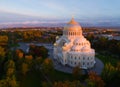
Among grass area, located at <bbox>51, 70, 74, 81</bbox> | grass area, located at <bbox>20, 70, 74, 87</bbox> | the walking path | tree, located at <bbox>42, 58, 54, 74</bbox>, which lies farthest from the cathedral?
tree, located at <bbox>42, 58, 54, 74</bbox>

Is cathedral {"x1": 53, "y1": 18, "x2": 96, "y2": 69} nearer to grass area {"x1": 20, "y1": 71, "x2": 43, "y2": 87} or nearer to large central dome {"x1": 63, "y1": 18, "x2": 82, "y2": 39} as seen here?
large central dome {"x1": 63, "y1": 18, "x2": 82, "y2": 39}

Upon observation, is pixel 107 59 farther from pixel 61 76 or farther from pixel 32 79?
pixel 32 79

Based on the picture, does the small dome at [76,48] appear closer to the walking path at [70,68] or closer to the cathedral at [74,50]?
the cathedral at [74,50]

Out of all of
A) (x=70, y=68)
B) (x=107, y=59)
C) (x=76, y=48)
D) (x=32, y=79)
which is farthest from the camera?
(x=107, y=59)

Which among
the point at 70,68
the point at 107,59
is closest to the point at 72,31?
the point at 70,68

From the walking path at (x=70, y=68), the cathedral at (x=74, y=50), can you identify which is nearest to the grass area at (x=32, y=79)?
the walking path at (x=70, y=68)

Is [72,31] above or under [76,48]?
above
